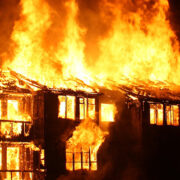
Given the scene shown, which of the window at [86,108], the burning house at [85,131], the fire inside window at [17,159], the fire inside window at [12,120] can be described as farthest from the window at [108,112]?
the fire inside window at [17,159]

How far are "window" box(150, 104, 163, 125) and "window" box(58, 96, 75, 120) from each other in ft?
23.2

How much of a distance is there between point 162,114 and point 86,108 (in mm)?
7066

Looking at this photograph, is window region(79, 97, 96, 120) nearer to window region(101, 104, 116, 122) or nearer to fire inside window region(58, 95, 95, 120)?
fire inside window region(58, 95, 95, 120)

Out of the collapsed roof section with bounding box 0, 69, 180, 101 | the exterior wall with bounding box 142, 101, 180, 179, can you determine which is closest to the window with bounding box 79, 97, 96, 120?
the collapsed roof section with bounding box 0, 69, 180, 101

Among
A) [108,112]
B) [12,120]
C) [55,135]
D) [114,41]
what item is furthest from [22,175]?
[114,41]

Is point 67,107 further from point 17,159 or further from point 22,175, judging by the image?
point 22,175

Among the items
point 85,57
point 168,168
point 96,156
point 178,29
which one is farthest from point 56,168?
point 178,29

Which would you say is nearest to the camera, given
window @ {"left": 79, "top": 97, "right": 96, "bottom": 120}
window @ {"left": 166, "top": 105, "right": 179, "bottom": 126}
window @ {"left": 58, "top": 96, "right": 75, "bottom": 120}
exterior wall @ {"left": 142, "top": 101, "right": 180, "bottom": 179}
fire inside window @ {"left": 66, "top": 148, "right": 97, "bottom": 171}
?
fire inside window @ {"left": 66, "top": 148, "right": 97, "bottom": 171}

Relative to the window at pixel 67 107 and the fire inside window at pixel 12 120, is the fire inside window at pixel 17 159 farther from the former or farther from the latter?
the window at pixel 67 107

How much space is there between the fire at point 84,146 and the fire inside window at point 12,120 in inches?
134

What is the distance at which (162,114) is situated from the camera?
109 ft

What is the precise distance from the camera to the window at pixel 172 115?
110ft

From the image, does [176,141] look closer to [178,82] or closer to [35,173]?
[178,82]

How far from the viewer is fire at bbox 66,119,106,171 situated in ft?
93.8
